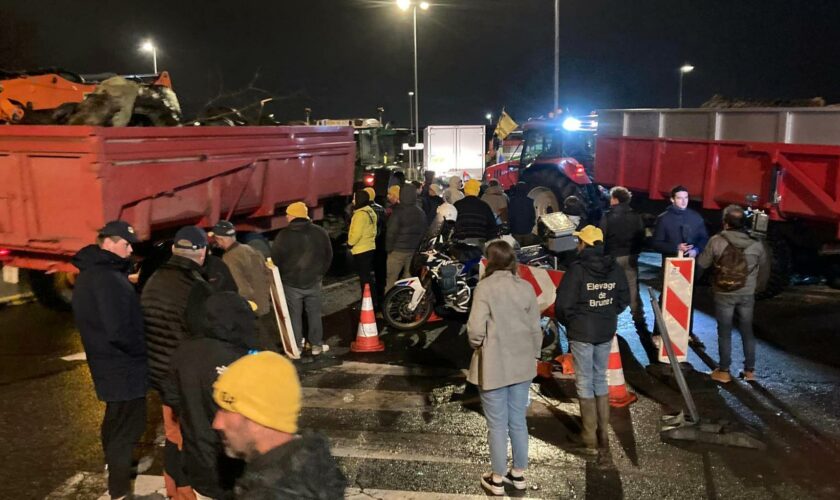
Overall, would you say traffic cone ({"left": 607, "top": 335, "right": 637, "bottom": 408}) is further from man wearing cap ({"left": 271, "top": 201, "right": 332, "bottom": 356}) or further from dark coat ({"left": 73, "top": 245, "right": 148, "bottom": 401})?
dark coat ({"left": 73, "top": 245, "right": 148, "bottom": 401})

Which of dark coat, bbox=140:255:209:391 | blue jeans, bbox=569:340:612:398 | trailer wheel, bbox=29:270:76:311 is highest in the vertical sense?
dark coat, bbox=140:255:209:391

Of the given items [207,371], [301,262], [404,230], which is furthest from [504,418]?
[404,230]

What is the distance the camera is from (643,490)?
4926 millimetres

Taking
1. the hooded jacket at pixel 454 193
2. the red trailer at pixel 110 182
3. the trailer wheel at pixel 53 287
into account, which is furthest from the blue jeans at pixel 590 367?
the trailer wheel at pixel 53 287

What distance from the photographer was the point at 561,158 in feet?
51.9

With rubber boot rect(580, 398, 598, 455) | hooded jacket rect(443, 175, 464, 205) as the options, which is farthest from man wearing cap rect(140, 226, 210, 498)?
hooded jacket rect(443, 175, 464, 205)

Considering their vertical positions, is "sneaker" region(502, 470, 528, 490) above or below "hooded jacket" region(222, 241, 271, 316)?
below

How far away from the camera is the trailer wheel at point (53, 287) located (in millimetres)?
9625

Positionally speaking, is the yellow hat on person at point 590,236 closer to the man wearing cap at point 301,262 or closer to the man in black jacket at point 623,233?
the man in black jacket at point 623,233

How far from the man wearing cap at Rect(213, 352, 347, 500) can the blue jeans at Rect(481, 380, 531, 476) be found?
8.63ft

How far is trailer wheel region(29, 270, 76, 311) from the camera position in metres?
9.62

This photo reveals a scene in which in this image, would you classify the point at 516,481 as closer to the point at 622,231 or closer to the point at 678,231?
the point at 678,231

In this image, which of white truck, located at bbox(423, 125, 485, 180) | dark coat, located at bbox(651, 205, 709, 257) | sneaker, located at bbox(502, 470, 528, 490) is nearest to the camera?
sneaker, located at bbox(502, 470, 528, 490)

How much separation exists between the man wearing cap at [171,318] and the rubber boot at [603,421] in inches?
121
